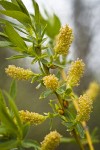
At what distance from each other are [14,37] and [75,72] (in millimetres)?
162

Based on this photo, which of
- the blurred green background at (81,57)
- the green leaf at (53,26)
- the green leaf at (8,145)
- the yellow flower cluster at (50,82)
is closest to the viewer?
the green leaf at (8,145)

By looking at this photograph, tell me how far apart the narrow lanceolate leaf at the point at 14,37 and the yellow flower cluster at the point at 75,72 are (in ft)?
0.39

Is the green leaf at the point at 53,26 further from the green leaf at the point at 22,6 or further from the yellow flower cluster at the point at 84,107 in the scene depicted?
the yellow flower cluster at the point at 84,107

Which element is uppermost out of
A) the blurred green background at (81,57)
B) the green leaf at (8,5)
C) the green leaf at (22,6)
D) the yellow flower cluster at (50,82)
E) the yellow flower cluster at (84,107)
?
the blurred green background at (81,57)

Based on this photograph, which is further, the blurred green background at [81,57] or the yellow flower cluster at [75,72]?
the blurred green background at [81,57]

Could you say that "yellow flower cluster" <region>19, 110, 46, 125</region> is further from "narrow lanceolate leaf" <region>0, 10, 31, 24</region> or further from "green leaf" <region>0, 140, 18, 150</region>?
"narrow lanceolate leaf" <region>0, 10, 31, 24</region>

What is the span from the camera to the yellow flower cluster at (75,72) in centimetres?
82

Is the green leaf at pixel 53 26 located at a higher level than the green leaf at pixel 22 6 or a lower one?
higher

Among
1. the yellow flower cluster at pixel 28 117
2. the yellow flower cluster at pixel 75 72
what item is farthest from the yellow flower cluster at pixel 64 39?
the yellow flower cluster at pixel 28 117

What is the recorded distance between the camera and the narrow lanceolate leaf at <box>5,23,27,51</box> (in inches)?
30.3

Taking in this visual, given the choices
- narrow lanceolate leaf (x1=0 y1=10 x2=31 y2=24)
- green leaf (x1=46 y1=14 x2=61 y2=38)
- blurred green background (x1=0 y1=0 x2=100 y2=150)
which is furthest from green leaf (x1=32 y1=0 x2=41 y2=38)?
blurred green background (x1=0 y1=0 x2=100 y2=150)

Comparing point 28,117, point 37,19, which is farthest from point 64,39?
point 28,117

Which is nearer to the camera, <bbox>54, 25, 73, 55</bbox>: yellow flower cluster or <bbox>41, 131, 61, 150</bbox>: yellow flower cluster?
<bbox>41, 131, 61, 150</bbox>: yellow flower cluster

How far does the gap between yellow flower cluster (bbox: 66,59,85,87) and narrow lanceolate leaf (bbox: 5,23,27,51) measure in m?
0.12
